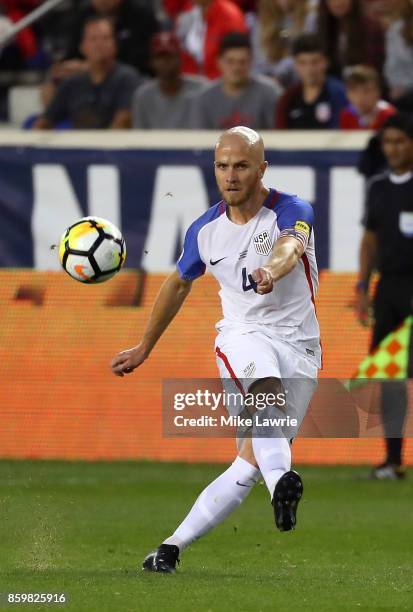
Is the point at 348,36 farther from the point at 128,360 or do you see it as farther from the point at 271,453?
the point at 271,453

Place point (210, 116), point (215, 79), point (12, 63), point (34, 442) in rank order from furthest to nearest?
point (12, 63) → point (215, 79) → point (210, 116) → point (34, 442)

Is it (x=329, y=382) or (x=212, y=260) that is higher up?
(x=212, y=260)

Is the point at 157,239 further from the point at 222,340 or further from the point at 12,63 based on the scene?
the point at 222,340

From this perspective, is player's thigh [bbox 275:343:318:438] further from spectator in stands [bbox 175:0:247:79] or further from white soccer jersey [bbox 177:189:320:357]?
spectator in stands [bbox 175:0:247:79]

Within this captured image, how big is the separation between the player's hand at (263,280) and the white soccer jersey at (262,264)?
0.54m

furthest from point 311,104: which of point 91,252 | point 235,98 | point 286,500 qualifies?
point 286,500

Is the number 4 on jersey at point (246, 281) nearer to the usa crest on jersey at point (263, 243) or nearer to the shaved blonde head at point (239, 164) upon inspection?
the usa crest on jersey at point (263, 243)

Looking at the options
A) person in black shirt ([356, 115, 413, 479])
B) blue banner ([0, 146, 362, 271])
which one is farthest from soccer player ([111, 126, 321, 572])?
blue banner ([0, 146, 362, 271])

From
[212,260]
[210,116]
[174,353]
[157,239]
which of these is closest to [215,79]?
[210,116]

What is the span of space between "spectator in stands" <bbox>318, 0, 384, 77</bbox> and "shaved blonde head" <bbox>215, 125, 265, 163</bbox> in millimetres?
7422

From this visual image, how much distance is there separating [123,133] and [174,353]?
214 centimetres

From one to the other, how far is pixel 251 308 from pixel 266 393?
49cm

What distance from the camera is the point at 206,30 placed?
15.2 m

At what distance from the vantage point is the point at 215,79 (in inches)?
593
